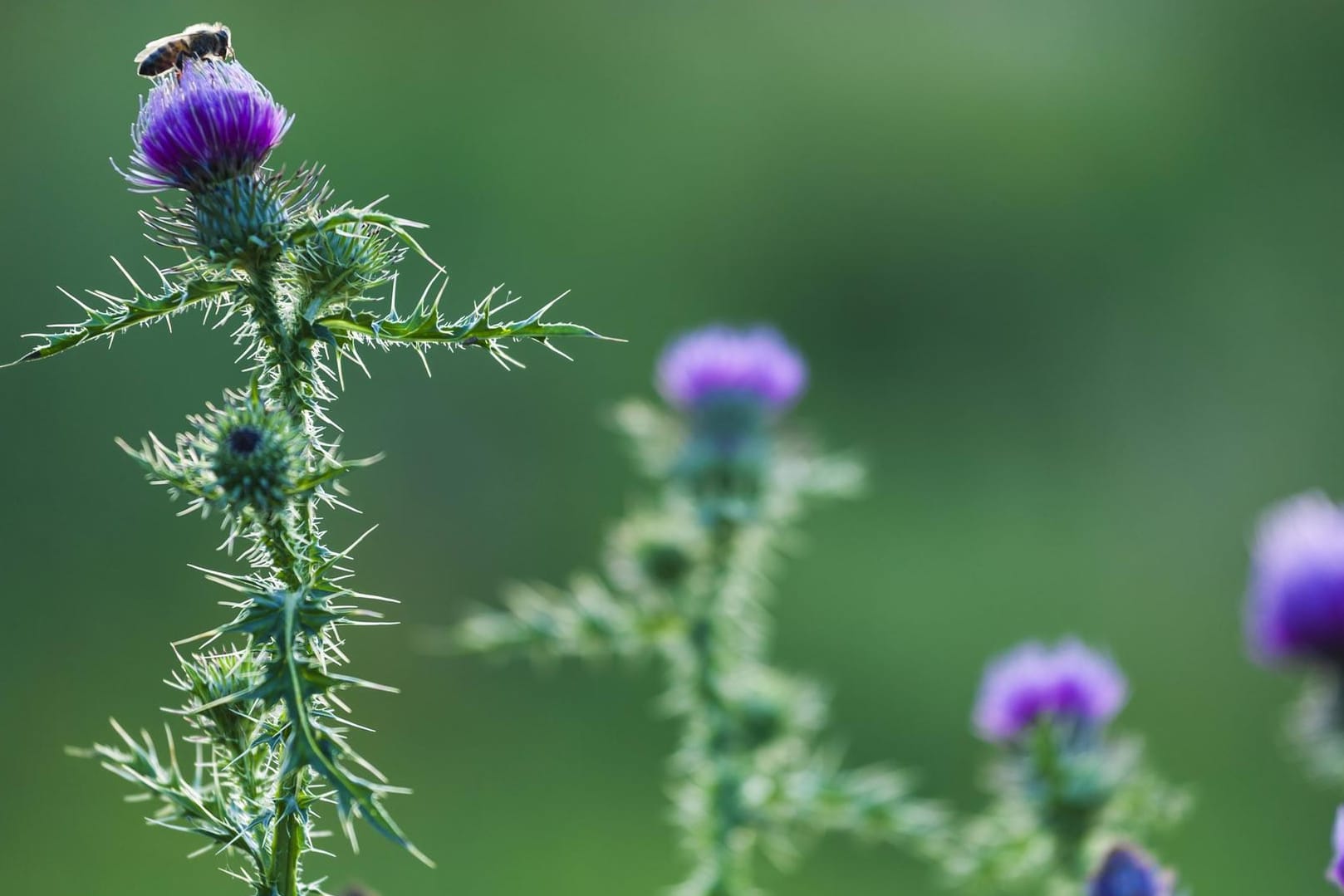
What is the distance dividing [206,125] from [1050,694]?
62.8 inches

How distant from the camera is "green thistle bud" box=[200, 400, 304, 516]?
4.92 feet

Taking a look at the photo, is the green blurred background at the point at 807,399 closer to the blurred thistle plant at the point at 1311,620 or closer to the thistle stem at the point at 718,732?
the thistle stem at the point at 718,732

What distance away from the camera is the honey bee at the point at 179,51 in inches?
71.1

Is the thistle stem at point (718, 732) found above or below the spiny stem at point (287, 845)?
above

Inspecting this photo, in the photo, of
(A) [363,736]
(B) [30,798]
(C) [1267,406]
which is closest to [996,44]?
(C) [1267,406]

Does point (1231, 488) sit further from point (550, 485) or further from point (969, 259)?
point (550, 485)

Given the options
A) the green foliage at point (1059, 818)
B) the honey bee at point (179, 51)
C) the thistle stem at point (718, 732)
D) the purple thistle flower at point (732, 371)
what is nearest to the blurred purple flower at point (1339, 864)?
the green foliage at point (1059, 818)

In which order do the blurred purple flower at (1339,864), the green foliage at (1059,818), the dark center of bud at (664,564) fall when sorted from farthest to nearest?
the dark center of bud at (664,564), the green foliage at (1059,818), the blurred purple flower at (1339,864)

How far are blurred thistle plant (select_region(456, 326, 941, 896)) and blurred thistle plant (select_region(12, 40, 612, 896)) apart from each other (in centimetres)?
94

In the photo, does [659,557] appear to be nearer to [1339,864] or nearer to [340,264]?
[340,264]

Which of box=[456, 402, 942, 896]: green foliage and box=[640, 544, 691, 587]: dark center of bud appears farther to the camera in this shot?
box=[640, 544, 691, 587]: dark center of bud

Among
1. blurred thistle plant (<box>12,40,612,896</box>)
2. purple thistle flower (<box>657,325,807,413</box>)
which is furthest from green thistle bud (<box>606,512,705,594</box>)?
blurred thistle plant (<box>12,40,612,896</box>)

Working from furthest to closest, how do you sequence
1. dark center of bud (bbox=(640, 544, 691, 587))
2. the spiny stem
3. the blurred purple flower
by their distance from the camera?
dark center of bud (bbox=(640, 544, 691, 587)) < the spiny stem < the blurred purple flower

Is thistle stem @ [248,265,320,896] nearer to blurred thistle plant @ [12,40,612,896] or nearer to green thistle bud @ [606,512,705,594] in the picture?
blurred thistle plant @ [12,40,612,896]
